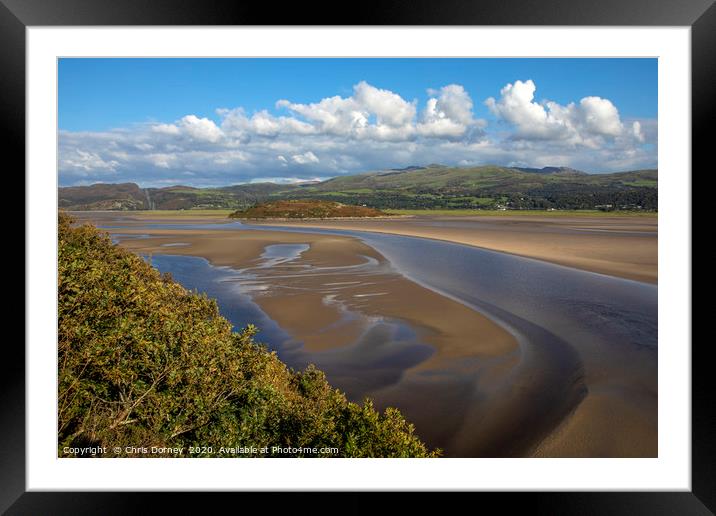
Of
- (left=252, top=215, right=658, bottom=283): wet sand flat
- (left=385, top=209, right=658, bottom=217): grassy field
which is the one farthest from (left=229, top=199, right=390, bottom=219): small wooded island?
(left=252, top=215, right=658, bottom=283): wet sand flat

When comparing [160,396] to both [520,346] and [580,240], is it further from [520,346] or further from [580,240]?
[580,240]

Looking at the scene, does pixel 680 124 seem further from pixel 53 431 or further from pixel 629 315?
pixel 629 315

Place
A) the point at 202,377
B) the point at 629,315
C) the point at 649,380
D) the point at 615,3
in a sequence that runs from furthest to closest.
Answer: the point at 629,315 < the point at 649,380 < the point at 202,377 < the point at 615,3

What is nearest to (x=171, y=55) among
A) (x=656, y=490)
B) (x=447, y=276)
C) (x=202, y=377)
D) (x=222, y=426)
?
(x=202, y=377)

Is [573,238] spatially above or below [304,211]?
below

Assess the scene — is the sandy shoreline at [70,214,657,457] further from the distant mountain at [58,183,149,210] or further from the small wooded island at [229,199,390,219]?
the small wooded island at [229,199,390,219]

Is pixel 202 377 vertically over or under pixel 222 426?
over

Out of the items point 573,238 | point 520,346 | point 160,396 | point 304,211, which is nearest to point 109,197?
point 520,346
